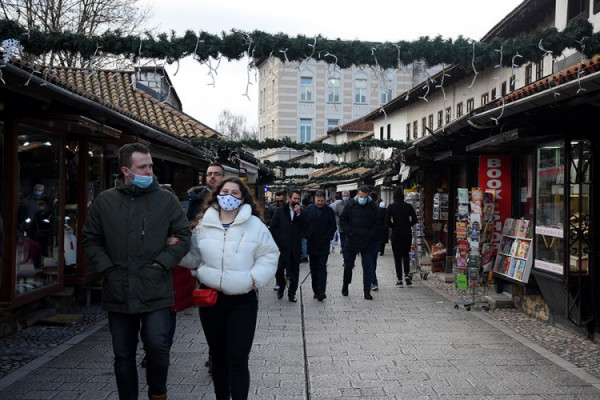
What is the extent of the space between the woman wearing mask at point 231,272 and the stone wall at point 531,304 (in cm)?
619

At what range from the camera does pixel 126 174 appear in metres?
4.63

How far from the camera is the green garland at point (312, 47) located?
709cm

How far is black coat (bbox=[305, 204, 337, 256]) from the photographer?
37.8 feet

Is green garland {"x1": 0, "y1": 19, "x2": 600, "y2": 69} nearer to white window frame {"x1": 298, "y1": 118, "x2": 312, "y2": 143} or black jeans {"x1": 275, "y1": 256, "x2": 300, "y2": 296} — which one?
black jeans {"x1": 275, "y1": 256, "x2": 300, "y2": 296}

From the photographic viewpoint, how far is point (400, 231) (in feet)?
44.3

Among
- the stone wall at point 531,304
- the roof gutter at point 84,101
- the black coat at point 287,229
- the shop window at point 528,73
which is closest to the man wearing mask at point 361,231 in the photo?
the black coat at point 287,229

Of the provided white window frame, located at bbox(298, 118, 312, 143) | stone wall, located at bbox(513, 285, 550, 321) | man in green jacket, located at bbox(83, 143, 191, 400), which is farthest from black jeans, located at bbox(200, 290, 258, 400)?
white window frame, located at bbox(298, 118, 312, 143)

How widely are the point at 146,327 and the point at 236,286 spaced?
0.67m

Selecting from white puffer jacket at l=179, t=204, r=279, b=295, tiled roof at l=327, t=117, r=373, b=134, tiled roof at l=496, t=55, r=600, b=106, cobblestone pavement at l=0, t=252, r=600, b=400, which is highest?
tiled roof at l=327, t=117, r=373, b=134

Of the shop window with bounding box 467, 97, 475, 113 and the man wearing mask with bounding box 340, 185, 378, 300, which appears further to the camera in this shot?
the shop window with bounding box 467, 97, 475, 113

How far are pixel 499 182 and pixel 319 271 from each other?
3.54m

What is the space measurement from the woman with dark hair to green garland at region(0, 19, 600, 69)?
21.4ft

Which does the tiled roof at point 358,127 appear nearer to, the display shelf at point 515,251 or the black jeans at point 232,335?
the display shelf at point 515,251

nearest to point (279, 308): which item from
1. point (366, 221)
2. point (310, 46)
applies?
point (366, 221)
